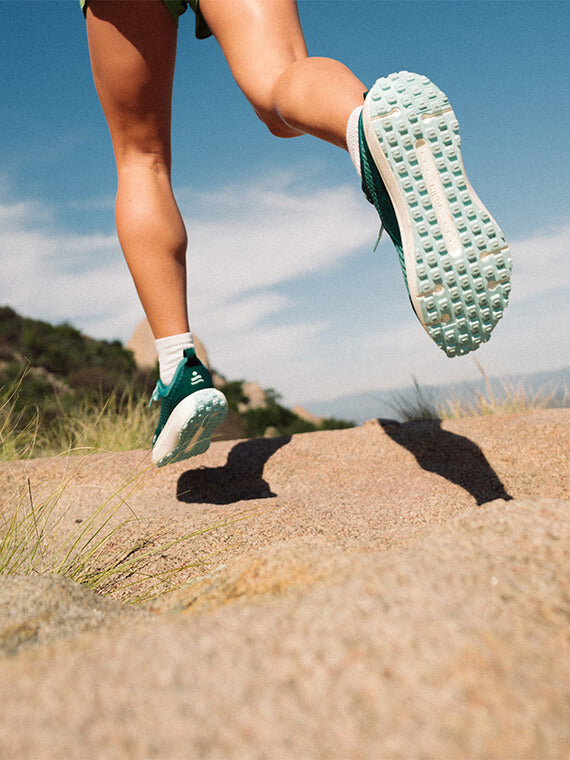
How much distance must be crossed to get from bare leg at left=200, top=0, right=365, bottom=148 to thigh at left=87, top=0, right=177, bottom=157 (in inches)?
7.7

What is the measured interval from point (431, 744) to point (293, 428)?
32.5 ft

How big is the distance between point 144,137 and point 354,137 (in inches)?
37.4

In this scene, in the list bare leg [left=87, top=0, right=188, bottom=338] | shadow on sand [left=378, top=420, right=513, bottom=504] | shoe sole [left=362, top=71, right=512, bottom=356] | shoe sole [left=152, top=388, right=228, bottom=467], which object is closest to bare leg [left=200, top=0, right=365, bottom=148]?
shoe sole [left=362, top=71, right=512, bottom=356]

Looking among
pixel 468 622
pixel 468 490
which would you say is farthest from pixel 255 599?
pixel 468 490

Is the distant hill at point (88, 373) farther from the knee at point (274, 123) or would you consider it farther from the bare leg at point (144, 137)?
the knee at point (274, 123)

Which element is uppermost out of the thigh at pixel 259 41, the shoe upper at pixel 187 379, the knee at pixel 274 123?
the thigh at pixel 259 41

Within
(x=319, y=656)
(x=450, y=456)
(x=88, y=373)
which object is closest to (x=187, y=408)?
(x=319, y=656)

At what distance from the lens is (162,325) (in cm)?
179

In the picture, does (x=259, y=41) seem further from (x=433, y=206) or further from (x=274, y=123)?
(x=433, y=206)

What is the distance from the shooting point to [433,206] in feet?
3.74

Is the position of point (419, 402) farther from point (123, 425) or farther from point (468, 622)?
point (468, 622)

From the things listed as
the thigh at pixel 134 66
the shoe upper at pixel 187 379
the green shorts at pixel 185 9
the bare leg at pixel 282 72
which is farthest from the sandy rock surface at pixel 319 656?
the green shorts at pixel 185 9

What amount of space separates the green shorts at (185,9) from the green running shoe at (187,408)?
101 cm

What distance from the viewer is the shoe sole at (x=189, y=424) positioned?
173 cm
